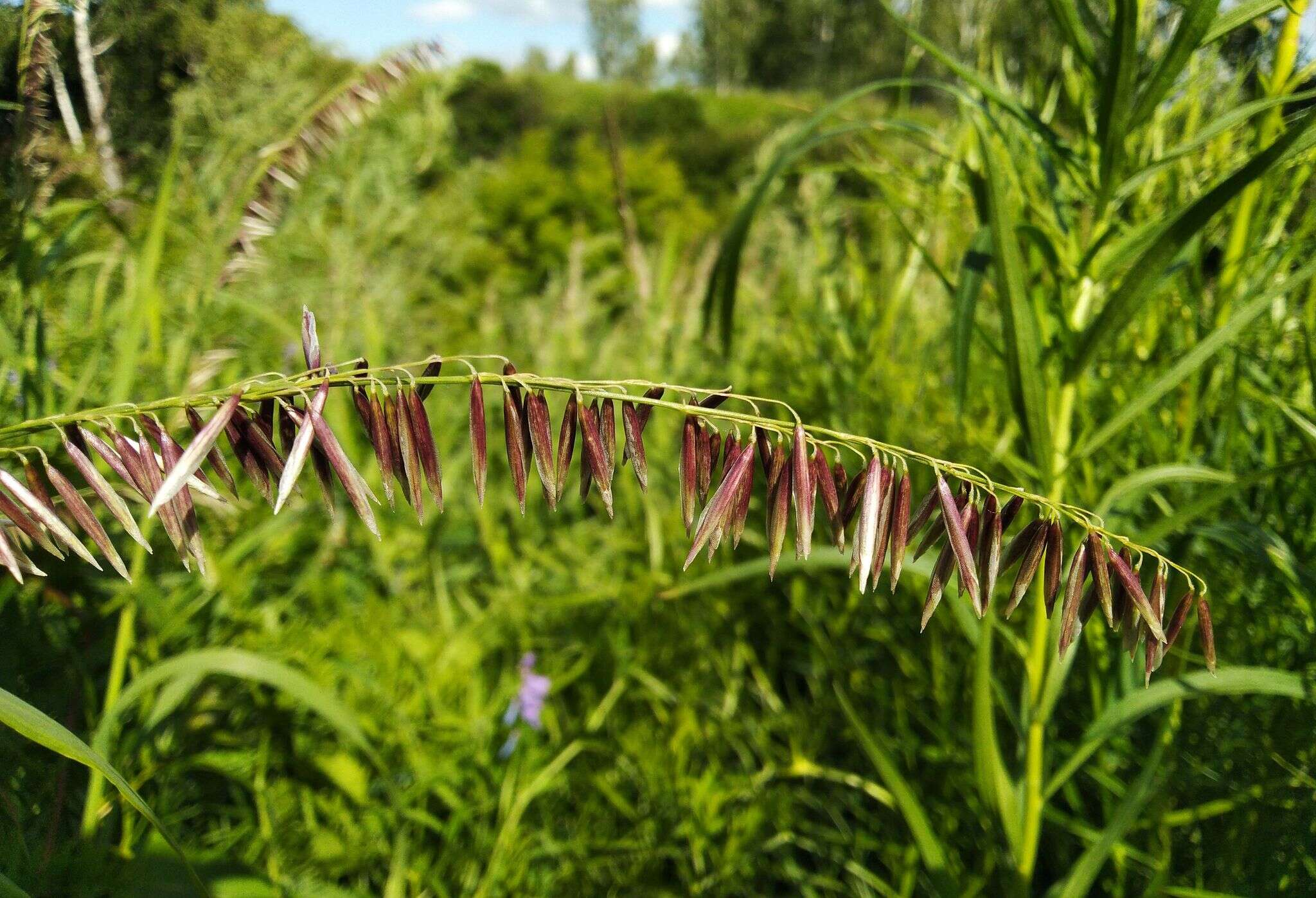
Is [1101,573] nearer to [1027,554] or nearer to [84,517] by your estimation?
[1027,554]

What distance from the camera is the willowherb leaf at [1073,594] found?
0.64 meters

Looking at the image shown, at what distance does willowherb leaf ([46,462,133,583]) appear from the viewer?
57cm

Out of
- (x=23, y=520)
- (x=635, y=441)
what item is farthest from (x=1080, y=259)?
(x=23, y=520)

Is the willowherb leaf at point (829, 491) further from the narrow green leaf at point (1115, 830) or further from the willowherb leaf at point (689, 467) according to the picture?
the narrow green leaf at point (1115, 830)

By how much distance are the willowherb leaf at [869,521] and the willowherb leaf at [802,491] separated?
4cm

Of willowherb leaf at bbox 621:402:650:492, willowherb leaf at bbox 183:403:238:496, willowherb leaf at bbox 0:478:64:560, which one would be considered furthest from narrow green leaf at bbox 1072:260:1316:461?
willowherb leaf at bbox 0:478:64:560

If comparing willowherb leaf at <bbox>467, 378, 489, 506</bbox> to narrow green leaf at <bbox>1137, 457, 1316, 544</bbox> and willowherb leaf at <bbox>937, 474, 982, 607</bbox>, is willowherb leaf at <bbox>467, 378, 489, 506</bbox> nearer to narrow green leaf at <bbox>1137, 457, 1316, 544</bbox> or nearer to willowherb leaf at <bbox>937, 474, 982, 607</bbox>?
willowherb leaf at <bbox>937, 474, 982, 607</bbox>

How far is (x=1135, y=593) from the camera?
62 cm

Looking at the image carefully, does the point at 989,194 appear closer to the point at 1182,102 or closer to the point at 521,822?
the point at 1182,102

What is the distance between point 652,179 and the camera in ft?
26.1

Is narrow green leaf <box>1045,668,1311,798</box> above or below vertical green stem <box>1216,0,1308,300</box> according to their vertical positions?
below

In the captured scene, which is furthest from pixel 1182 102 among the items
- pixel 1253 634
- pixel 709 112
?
pixel 709 112

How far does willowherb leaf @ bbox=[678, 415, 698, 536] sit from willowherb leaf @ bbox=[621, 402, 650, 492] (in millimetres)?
29

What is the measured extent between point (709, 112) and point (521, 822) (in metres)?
20.7
